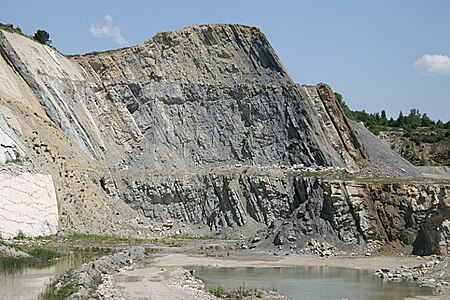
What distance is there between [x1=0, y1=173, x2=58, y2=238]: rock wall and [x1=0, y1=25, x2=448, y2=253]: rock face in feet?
4.04

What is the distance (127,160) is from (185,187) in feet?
18.6

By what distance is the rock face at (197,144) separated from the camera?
4803 centimetres

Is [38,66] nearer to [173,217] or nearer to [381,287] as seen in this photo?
[173,217]

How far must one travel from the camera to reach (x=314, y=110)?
6650 cm

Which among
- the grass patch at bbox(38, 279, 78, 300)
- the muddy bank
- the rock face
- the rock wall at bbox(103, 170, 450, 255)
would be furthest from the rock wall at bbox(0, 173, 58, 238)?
the grass patch at bbox(38, 279, 78, 300)

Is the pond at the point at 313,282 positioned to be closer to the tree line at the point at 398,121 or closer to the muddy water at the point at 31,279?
the muddy water at the point at 31,279

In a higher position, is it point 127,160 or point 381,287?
point 127,160

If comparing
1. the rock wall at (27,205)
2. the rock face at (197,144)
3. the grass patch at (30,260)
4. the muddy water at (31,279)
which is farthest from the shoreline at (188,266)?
the rock wall at (27,205)

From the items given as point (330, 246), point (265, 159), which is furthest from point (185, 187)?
point (330, 246)

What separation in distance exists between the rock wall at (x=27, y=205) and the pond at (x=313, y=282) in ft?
37.5

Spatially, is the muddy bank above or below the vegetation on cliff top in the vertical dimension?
below

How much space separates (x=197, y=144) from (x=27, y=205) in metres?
21.1

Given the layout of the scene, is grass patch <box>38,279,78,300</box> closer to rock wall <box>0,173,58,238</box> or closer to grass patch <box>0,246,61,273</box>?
grass patch <box>0,246,61,273</box>

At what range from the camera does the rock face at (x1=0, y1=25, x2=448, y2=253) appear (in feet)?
158
